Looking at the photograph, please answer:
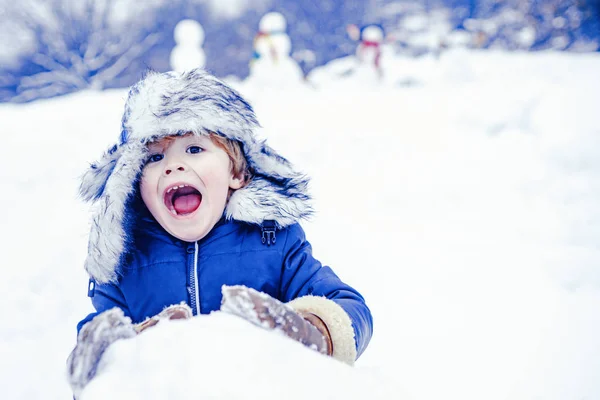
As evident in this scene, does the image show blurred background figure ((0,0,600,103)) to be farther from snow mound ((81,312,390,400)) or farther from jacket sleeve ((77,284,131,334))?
snow mound ((81,312,390,400))

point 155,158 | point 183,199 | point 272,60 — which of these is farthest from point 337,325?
point 272,60

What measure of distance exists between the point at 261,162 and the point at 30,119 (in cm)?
392

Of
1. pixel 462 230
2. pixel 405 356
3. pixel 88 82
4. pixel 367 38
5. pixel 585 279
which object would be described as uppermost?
pixel 88 82

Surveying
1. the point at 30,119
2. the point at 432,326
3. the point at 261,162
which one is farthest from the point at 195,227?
A: the point at 30,119

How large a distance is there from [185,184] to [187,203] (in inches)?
3.2

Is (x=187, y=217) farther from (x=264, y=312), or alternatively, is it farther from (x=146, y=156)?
(x=264, y=312)

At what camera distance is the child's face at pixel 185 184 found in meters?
1.13

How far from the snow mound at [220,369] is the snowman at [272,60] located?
6.54m

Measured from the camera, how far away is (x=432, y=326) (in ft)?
4.97

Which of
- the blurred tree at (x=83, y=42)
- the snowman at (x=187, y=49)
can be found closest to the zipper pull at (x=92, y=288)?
the snowman at (x=187, y=49)

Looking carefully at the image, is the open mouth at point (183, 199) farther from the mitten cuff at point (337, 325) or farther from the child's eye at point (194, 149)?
the mitten cuff at point (337, 325)

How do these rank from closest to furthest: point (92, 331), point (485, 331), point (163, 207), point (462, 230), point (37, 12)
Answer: point (92, 331) → point (163, 207) → point (485, 331) → point (462, 230) → point (37, 12)

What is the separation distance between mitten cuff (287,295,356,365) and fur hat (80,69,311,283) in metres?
0.36

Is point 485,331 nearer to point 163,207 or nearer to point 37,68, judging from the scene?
point 163,207
